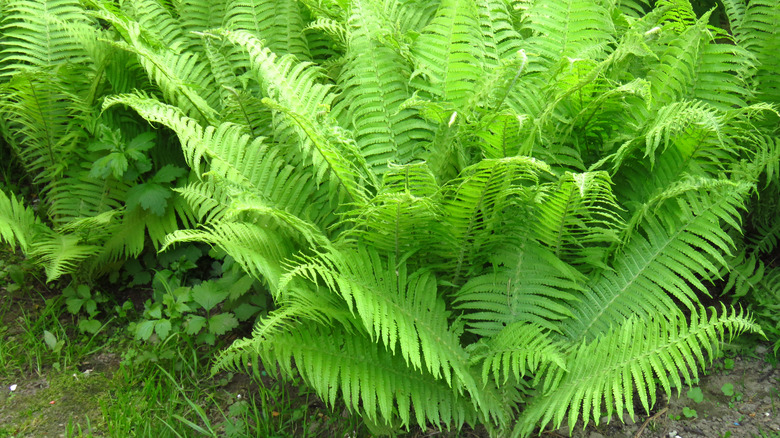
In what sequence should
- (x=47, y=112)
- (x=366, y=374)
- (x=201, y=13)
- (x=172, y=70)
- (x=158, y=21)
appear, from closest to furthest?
(x=366, y=374) < (x=172, y=70) < (x=47, y=112) < (x=158, y=21) < (x=201, y=13)

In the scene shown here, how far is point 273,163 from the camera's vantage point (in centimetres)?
213

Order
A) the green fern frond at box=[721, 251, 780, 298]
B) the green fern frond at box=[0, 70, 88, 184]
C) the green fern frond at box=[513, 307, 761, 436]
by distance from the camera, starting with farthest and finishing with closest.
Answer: the green fern frond at box=[0, 70, 88, 184], the green fern frond at box=[721, 251, 780, 298], the green fern frond at box=[513, 307, 761, 436]

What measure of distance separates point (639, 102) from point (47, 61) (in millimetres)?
2379

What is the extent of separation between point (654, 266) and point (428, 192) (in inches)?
28.3

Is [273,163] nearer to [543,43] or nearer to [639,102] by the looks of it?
[543,43]

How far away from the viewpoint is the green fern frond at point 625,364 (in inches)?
61.8

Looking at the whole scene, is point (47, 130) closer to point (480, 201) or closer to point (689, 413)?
point (480, 201)

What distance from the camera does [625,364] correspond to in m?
1.62

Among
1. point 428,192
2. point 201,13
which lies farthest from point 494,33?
point 201,13

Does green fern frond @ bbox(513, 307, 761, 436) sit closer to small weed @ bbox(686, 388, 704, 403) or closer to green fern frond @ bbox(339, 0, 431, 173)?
small weed @ bbox(686, 388, 704, 403)

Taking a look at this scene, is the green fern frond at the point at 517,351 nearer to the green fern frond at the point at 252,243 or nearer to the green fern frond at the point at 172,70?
the green fern frond at the point at 252,243

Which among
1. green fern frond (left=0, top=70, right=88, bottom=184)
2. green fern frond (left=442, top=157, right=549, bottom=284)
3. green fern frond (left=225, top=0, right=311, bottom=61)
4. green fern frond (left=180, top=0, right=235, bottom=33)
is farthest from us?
green fern frond (left=180, top=0, right=235, bottom=33)

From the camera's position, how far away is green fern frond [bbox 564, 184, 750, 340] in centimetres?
183

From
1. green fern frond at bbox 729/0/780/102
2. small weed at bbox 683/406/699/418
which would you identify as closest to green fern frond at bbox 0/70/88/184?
small weed at bbox 683/406/699/418
